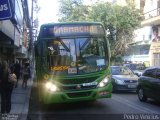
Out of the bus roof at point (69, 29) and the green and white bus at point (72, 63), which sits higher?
the bus roof at point (69, 29)

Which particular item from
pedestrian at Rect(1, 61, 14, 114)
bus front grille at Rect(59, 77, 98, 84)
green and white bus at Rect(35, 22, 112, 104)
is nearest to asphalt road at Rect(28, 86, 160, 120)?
green and white bus at Rect(35, 22, 112, 104)

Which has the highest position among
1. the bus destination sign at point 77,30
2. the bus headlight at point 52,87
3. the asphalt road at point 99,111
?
the bus destination sign at point 77,30

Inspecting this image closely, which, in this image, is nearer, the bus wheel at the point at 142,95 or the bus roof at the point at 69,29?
the bus roof at the point at 69,29

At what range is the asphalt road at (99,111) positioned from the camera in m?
12.3

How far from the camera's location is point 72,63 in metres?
13.9

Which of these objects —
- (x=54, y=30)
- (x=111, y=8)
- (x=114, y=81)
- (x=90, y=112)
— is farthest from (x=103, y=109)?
(x=111, y=8)

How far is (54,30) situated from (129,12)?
108 ft

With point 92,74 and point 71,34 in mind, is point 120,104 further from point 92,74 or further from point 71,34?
point 71,34

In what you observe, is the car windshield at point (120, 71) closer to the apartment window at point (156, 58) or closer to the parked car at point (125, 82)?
the parked car at point (125, 82)

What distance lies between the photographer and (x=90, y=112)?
13.5 metres

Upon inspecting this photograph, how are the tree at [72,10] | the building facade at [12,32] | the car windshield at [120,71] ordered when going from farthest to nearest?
the tree at [72,10] → the car windshield at [120,71] → the building facade at [12,32]

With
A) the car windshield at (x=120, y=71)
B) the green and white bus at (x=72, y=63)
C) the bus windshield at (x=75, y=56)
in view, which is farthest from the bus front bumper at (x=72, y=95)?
the car windshield at (x=120, y=71)

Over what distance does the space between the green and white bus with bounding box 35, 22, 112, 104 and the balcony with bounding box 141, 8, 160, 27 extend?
95.5 feet

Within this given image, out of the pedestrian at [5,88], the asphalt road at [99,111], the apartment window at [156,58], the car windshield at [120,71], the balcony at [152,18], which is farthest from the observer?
the apartment window at [156,58]
